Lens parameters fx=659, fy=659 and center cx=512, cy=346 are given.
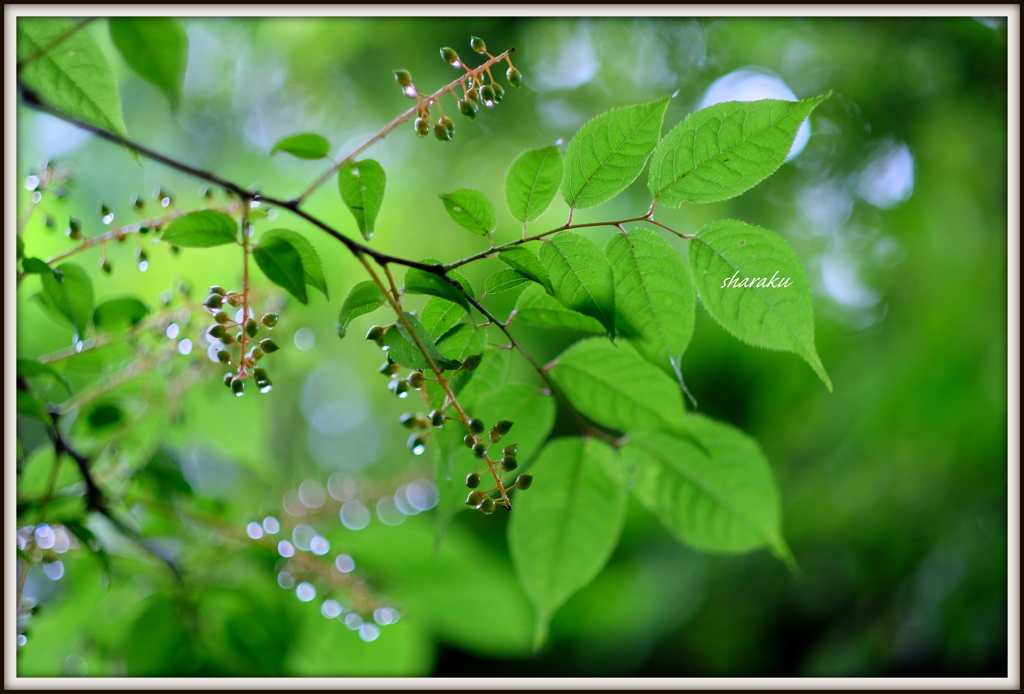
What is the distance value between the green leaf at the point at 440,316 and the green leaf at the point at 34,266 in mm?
291

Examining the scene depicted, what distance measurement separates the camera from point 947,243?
1726mm

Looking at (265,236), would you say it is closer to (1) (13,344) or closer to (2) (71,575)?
(1) (13,344)

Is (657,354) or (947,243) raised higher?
(657,354)

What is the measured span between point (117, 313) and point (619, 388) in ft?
1.55

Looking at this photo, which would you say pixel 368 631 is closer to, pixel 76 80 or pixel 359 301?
pixel 359 301

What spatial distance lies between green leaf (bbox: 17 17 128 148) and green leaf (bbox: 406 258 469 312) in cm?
21

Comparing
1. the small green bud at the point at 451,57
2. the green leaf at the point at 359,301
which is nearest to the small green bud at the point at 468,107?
the small green bud at the point at 451,57

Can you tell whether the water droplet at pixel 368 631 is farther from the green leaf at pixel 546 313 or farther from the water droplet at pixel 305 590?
the green leaf at pixel 546 313

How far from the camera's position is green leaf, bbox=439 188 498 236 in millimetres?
450

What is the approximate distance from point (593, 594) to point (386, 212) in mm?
1454

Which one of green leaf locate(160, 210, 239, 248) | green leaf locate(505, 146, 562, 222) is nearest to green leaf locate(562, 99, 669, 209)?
green leaf locate(505, 146, 562, 222)

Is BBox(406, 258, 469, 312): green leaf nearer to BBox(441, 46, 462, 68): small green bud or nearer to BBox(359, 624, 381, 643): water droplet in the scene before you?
BBox(441, 46, 462, 68): small green bud

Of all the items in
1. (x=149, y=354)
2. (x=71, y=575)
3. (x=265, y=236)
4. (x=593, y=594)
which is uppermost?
(x=265, y=236)

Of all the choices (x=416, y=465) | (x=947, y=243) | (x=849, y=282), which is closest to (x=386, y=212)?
(x=416, y=465)
